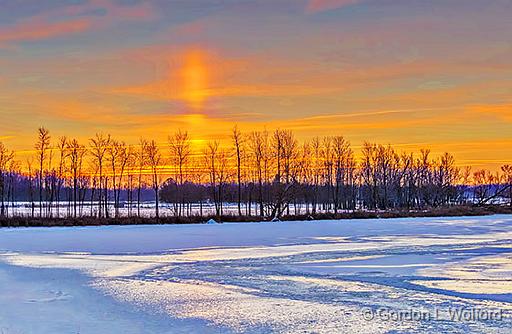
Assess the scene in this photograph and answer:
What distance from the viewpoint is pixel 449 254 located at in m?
15.7

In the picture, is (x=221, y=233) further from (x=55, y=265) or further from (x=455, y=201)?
(x=455, y=201)

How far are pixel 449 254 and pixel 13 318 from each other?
11.5 m

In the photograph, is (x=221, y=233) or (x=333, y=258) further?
(x=221, y=233)

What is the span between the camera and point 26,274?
12.0m

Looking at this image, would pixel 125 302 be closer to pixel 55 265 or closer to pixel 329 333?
pixel 329 333

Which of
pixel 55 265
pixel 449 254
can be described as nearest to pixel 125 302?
pixel 55 265

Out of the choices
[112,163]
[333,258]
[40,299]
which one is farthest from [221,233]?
→ [112,163]

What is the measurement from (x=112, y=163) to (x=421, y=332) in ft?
146

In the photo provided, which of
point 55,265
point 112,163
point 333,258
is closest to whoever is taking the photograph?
point 55,265

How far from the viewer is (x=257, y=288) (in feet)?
33.0

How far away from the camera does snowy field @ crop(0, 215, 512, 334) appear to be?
7328 mm

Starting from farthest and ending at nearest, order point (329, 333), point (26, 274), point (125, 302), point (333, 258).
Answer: point (333, 258)
point (26, 274)
point (125, 302)
point (329, 333)

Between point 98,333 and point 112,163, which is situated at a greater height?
point 112,163

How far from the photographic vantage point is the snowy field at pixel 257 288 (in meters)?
7.33
